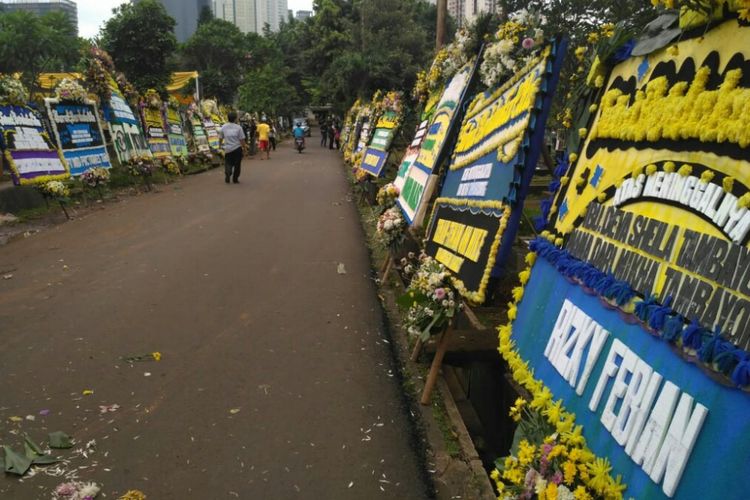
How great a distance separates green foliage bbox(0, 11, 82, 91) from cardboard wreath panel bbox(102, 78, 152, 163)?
20.4m

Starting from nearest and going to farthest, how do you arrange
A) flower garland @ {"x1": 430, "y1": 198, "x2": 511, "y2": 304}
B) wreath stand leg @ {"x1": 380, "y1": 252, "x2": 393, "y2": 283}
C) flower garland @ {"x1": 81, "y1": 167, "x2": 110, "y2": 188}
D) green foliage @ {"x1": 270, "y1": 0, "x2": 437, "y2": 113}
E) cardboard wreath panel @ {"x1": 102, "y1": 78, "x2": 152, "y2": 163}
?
1. flower garland @ {"x1": 430, "y1": 198, "x2": 511, "y2": 304}
2. wreath stand leg @ {"x1": 380, "y1": 252, "x2": 393, "y2": 283}
3. flower garland @ {"x1": 81, "y1": 167, "x2": 110, "y2": 188}
4. cardboard wreath panel @ {"x1": 102, "y1": 78, "x2": 152, "y2": 163}
5. green foliage @ {"x1": 270, "y1": 0, "x2": 437, "y2": 113}

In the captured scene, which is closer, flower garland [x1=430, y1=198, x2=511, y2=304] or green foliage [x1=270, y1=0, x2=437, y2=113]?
flower garland [x1=430, y1=198, x2=511, y2=304]

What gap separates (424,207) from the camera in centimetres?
489

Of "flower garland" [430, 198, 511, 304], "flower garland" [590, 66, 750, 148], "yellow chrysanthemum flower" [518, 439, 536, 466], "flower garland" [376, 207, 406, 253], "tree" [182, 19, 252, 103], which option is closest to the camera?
"flower garland" [590, 66, 750, 148]

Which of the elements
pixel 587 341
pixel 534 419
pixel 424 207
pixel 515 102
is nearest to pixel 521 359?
pixel 534 419

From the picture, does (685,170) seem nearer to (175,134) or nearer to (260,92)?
(175,134)

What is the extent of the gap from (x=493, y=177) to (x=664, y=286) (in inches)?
73.4

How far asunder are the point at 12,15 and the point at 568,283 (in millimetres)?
37329

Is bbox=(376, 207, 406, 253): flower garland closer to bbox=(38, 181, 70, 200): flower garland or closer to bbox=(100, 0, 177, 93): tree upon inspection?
bbox=(38, 181, 70, 200): flower garland

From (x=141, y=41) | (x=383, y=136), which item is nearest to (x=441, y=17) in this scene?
(x=383, y=136)

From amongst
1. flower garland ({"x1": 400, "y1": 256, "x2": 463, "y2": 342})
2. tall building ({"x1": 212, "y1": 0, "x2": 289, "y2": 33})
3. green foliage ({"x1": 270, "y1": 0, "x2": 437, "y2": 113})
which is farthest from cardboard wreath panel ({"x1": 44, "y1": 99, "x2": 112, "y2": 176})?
tall building ({"x1": 212, "y1": 0, "x2": 289, "y2": 33})

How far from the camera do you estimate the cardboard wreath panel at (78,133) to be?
9.85 metres

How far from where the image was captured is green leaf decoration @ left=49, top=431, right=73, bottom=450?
2809 millimetres

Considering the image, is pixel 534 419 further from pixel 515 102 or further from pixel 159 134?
pixel 159 134
